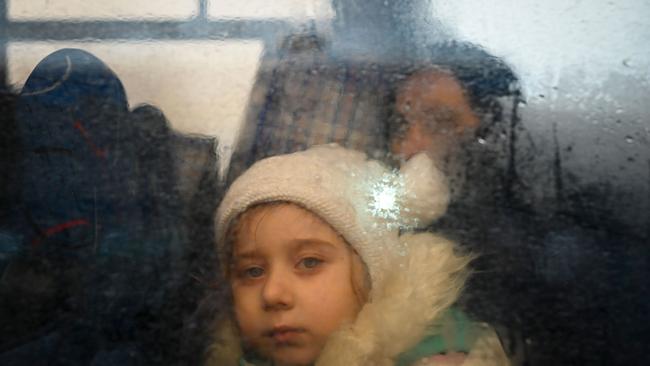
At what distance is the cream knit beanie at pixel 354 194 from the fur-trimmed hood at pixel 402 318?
4cm

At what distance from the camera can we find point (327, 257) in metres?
1.12

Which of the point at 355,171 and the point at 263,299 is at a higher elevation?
the point at 355,171

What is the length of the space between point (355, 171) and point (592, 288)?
45 cm

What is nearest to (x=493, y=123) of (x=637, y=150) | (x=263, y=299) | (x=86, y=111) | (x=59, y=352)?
(x=637, y=150)

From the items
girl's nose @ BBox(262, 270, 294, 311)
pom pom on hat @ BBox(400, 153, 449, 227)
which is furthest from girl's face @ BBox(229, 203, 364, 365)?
pom pom on hat @ BBox(400, 153, 449, 227)

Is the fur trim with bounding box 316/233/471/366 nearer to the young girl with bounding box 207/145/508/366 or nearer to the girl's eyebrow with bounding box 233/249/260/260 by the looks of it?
the young girl with bounding box 207/145/508/366

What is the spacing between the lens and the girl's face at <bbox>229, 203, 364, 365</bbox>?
1106 mm

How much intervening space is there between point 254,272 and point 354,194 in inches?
8.4

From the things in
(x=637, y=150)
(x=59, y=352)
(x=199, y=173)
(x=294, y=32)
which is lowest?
(x=59, y=352)

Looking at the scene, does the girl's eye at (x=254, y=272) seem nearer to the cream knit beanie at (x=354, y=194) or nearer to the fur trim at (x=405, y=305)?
the cream knit beanie at (x=354, y=194)

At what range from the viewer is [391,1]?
3.87 feet

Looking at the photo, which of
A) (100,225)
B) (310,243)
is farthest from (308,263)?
(100,225)

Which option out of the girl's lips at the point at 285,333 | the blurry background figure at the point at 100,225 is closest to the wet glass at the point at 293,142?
the blurry background figure at the point at 100,225

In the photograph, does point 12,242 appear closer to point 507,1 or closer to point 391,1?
point 391,1
